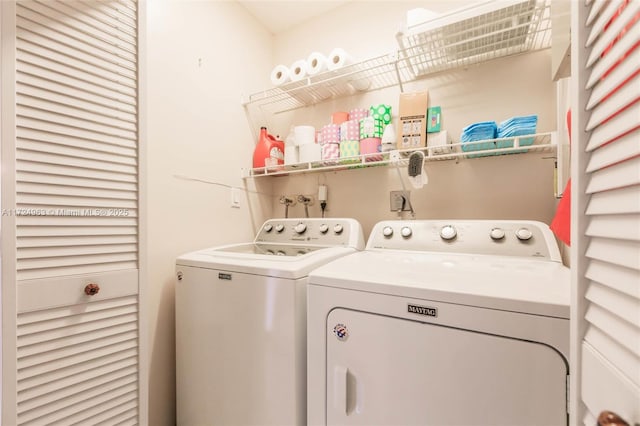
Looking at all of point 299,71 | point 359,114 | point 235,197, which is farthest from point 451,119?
point 235,197

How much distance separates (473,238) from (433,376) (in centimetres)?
73

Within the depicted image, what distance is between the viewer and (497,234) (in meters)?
1.27

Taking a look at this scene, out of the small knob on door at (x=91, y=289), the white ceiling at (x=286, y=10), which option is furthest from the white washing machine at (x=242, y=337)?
the white ceiling at (x=286, y=10)

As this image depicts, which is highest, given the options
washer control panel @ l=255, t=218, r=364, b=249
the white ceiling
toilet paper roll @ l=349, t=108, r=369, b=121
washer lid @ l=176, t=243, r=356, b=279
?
the white ceiling

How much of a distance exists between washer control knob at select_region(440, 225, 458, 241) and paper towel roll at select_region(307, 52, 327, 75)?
1173 mm

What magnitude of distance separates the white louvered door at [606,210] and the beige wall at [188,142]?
160 cm

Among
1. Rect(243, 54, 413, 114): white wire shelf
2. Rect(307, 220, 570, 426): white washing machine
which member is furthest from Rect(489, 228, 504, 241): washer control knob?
Rect(243, 54, 413, 114): white wire shelf

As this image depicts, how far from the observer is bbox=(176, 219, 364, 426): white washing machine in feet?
3.53

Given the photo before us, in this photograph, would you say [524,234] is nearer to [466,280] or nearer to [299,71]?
[466,280]

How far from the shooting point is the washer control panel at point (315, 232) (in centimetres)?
162

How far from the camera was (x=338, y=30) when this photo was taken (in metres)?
2.05

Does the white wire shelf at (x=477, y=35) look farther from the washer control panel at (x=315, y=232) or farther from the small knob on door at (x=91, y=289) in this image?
the small knob on door at (x=91, y=289)

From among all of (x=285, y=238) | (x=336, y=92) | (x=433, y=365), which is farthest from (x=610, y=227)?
(x=336, y=92)

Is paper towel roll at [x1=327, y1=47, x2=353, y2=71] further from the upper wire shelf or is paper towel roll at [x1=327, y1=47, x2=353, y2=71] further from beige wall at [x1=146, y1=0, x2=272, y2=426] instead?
beige wall at [x1=146, y1=0, x2=272, y2=426]
